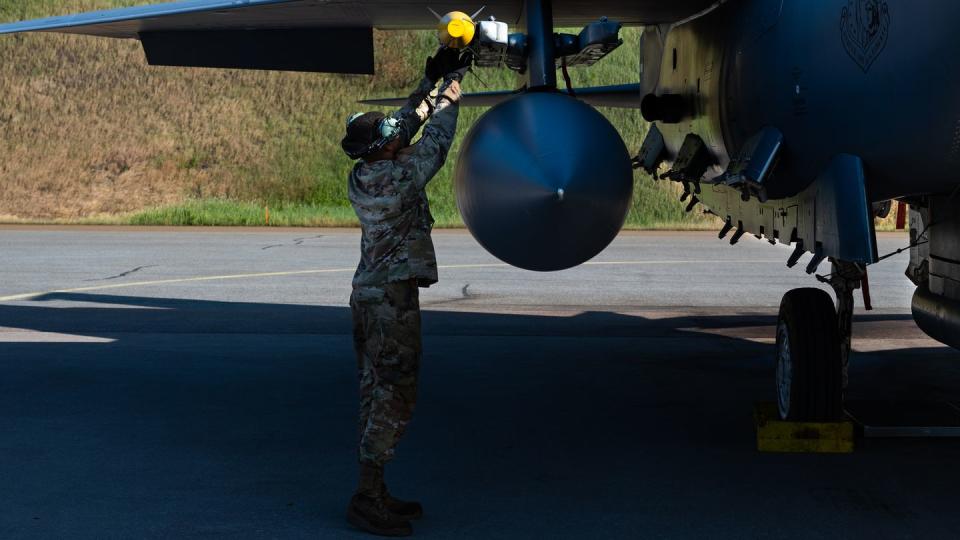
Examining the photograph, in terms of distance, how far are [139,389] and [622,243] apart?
18300mm

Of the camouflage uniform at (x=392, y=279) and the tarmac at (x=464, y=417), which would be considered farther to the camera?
the tarmac at (x=464, y=417)

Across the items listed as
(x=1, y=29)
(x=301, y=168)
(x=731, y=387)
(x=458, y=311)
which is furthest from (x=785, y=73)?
(x=301, y=168)

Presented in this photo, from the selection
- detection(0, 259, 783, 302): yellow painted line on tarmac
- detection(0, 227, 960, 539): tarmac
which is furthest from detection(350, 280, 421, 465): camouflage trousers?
detection(0, 259, 783, 302): yellow painted line on tarmac

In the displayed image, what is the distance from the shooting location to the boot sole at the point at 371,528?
16.4 feet

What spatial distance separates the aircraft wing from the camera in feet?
27.5

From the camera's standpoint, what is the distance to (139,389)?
8414 mm

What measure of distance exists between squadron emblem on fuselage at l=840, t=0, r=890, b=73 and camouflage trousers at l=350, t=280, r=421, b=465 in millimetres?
2342

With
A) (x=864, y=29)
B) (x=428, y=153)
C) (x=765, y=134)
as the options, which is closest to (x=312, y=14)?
(x=765, y=134)

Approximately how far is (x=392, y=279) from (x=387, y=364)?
0.37 meters

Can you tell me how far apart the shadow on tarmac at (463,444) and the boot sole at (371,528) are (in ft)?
0.22

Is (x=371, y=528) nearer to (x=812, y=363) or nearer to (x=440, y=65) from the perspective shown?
(x=440, y=65)

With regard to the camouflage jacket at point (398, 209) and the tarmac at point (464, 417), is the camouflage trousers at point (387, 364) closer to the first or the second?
the camouflage jacket at point (398, 209)

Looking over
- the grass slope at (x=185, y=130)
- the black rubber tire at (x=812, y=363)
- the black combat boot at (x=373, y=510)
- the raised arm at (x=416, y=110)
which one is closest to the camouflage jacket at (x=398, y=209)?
the raised arm at (x=416, y=110)

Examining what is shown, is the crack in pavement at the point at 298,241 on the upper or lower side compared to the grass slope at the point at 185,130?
lower
